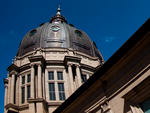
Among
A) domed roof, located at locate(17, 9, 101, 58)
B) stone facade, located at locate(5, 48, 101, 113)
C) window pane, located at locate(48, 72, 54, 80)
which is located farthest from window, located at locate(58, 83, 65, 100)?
domed roof, located at locate(17, 9, 101, 58)

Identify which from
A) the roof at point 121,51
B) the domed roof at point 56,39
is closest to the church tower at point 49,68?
the domed roof at point 56,39

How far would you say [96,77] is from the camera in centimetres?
1338

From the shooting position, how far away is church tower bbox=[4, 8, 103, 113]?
29.1 m

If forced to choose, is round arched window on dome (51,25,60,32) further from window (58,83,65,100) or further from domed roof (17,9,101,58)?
window (58,83,65,100)

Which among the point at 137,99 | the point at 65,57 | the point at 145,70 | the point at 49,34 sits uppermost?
the point at 49,34

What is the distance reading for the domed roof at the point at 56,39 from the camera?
3591 centimetres

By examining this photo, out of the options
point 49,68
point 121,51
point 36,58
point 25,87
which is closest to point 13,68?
point 25,87

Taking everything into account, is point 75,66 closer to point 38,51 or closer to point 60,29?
point 38,51

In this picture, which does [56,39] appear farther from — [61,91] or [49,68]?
[61,91]

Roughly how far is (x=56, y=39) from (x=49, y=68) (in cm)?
623

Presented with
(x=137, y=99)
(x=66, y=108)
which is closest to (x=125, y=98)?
(x=137, y=99)

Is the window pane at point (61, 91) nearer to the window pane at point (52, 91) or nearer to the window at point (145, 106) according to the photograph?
the window pane at point (52, 91)

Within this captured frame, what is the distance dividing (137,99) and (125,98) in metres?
0.63

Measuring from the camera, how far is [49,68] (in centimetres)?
3206
